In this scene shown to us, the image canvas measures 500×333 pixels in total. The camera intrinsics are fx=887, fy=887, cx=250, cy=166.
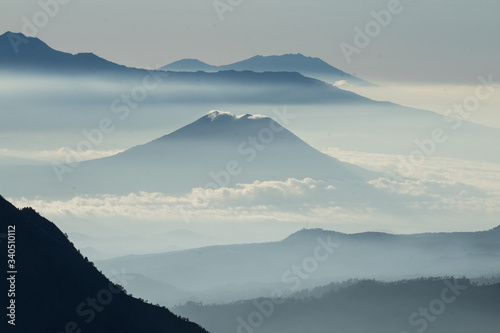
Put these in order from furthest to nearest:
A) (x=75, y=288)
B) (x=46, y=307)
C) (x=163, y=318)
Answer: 1. (x=163, y=318)
2. (x=75, y=288)
3. (x=46, y=307)

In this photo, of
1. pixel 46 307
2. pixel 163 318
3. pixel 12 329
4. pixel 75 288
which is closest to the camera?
pixel 12 329

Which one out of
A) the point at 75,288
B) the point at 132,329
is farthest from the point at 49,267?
the point at 132,329

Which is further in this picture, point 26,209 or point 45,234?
point 26,209

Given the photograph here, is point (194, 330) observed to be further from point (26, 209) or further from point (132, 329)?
point (26, 209)

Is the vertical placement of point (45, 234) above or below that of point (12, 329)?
above

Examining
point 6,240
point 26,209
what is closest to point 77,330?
point 6,240

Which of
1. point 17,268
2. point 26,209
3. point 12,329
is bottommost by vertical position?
point 12,329
